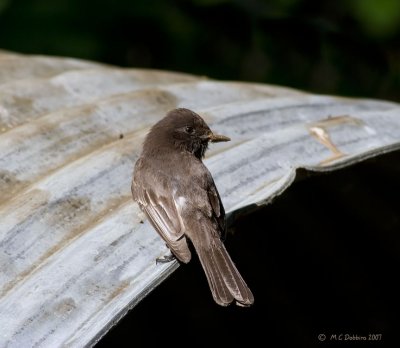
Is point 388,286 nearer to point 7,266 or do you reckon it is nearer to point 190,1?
point 7,266

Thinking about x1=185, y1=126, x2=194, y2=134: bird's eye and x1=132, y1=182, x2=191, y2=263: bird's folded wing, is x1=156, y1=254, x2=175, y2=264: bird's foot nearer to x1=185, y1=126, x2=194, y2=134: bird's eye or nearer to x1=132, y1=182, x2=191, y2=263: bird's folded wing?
x1=132, y1=182, x2=191, y2=263: bird's folded wing

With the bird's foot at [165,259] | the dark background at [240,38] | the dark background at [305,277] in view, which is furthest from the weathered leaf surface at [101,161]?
the dark background at [240,38]

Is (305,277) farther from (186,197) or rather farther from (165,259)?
(165,259)

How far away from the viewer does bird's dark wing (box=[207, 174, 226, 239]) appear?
14.4 ft

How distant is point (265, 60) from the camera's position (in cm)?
1027

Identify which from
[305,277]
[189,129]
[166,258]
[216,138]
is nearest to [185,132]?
[189,129]

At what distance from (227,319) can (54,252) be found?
7.32ft

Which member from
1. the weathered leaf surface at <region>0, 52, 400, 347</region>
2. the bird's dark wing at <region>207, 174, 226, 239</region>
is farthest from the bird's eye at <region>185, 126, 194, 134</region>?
the bird's dark wing at <region>207, 174, 226, 239</region>

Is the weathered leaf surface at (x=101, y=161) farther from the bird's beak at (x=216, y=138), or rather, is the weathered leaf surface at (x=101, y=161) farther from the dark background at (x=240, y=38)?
the dark background at (x=240, y=38)

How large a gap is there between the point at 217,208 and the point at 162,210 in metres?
0.26

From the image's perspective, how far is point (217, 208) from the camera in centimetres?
439

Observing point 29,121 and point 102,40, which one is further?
point 102,40

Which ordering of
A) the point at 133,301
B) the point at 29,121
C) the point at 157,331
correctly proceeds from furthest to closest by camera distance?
the point at 157,331
the point at 29,121
the point at 133,301

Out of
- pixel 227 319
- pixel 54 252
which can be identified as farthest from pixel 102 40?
pixel 54 252
